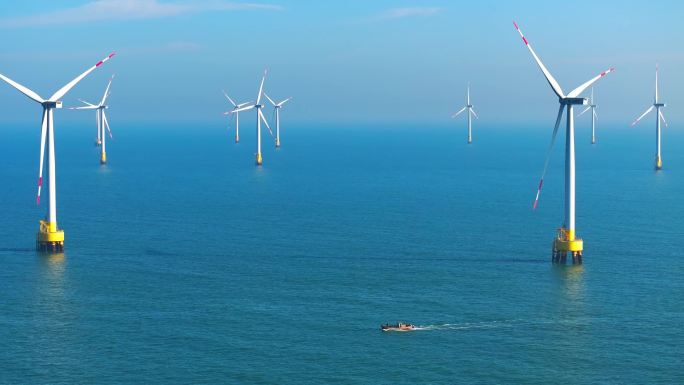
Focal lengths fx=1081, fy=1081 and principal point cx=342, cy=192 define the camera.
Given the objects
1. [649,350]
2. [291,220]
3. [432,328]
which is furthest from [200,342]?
[291,220]

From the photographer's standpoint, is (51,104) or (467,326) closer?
(467,326)

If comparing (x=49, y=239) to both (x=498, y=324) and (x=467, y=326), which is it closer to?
(x=467, y=326)

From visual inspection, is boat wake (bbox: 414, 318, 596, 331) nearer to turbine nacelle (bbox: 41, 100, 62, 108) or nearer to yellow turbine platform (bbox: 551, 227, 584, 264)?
yellow turbine platform (bbox: 551, 227, 584, 264)

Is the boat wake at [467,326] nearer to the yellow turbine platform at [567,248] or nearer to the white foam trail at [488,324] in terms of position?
the white foam trail at [488,324]

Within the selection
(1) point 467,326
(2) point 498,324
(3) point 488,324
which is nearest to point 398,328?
(1) point 467,326

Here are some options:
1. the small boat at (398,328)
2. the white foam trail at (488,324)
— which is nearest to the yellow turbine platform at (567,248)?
the white foam trail at (488,324)

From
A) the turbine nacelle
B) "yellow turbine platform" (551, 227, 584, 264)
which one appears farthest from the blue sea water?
the turbine nacelle

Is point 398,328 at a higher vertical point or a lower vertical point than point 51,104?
lower
